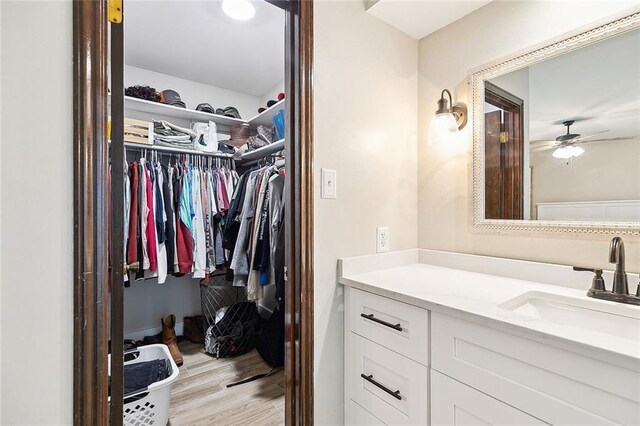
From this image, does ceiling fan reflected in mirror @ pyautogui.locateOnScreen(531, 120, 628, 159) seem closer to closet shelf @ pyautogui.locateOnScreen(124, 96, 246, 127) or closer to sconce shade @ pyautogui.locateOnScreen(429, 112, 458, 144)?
sconce shade @ pyautogui.locateOnScreen(429, 112, 458, 144)

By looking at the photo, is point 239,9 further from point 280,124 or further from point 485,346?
point 485,346

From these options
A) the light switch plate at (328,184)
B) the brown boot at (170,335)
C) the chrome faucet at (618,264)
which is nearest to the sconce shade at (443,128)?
the light switch plate at (328,184)

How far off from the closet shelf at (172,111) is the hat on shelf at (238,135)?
0.05 m

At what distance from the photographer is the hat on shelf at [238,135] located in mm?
2775

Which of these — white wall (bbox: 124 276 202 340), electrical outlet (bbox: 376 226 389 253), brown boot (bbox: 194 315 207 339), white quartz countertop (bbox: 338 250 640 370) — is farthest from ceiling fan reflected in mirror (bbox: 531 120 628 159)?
white wall (bbox: 124 276 202 340)

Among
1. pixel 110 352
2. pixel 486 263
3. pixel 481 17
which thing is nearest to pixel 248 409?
pixel 110 352

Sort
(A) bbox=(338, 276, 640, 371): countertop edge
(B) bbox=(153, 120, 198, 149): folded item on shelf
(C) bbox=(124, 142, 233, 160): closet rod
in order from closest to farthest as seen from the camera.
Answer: (A) bbox=(338, 276, 640, 371): countertop edge → (C) bbox=(124, 142, 233, 160): closet rod → (B) bbox=(153, 120, 198, 149): folded item on shelf

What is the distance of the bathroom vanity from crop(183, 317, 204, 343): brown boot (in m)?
1.82

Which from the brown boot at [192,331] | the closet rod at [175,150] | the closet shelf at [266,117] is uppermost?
the closet shelf at [266,117]

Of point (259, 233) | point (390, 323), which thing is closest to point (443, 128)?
point (390, 323)

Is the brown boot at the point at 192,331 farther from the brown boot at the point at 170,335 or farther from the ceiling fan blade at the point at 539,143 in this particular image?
the ceiling fan blade at the point at 539,143

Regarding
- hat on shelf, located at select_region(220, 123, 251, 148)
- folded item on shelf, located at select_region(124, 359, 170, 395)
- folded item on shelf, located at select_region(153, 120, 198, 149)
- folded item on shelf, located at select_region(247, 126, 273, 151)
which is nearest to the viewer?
folded item on shelf, located at select_region(124, 359, 170, 395)

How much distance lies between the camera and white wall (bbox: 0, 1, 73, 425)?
2.24 feet

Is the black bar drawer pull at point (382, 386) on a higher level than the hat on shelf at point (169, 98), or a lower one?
lower
